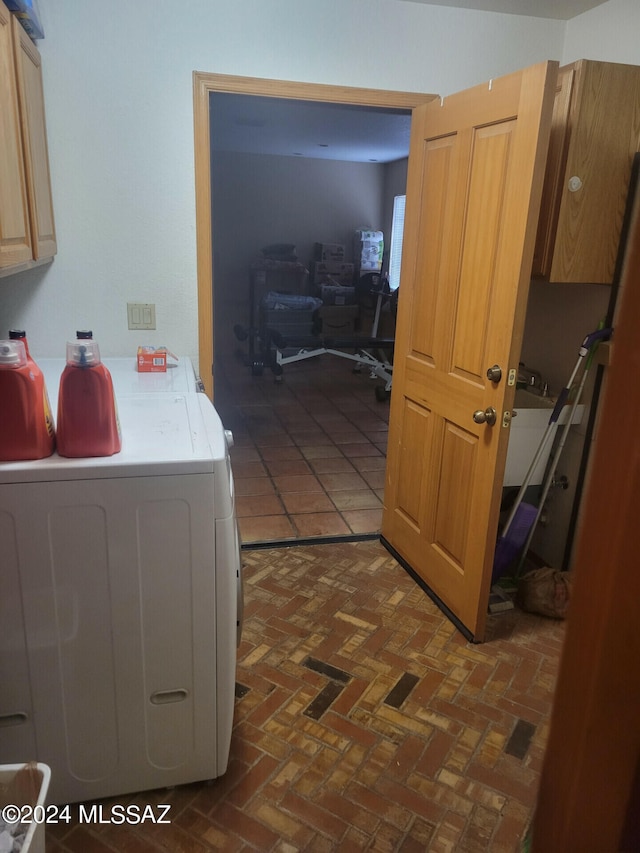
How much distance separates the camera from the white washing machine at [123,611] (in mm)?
1388

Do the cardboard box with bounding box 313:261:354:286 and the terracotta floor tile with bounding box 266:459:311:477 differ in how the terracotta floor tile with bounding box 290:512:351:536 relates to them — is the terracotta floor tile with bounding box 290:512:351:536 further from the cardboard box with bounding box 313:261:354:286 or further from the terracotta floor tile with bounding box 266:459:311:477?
the cardboard box with bounding box 313:261:354:286

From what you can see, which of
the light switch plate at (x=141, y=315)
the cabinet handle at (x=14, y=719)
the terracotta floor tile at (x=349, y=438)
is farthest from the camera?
the terracotta floor tile at (x=349, y=438)

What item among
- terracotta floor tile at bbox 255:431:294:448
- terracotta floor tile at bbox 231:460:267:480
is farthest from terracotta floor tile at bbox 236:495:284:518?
terracotta floor tile at bbox 255:431:294:448

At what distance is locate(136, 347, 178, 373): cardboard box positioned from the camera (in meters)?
2.34

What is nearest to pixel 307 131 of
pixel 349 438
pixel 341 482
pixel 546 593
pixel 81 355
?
pixel 349 438

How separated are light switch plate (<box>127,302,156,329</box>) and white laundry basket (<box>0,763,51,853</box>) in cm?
169

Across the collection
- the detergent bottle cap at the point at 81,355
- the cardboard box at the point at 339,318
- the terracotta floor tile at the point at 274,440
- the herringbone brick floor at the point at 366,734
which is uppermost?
the detergent bottle cap at the point at 81,355

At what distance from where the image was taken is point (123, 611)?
4.83 ft

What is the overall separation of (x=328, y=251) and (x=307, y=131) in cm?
230

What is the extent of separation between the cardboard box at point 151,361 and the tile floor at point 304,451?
107 centimetres

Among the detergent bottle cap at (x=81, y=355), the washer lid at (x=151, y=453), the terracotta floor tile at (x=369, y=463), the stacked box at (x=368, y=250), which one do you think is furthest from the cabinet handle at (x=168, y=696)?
the stacked box at (x=368, y=250)

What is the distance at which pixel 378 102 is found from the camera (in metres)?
2.52

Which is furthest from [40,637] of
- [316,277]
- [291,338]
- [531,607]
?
[316,277]

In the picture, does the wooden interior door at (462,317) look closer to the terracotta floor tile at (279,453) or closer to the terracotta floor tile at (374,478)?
the terracotta floor tile at (374,478)
